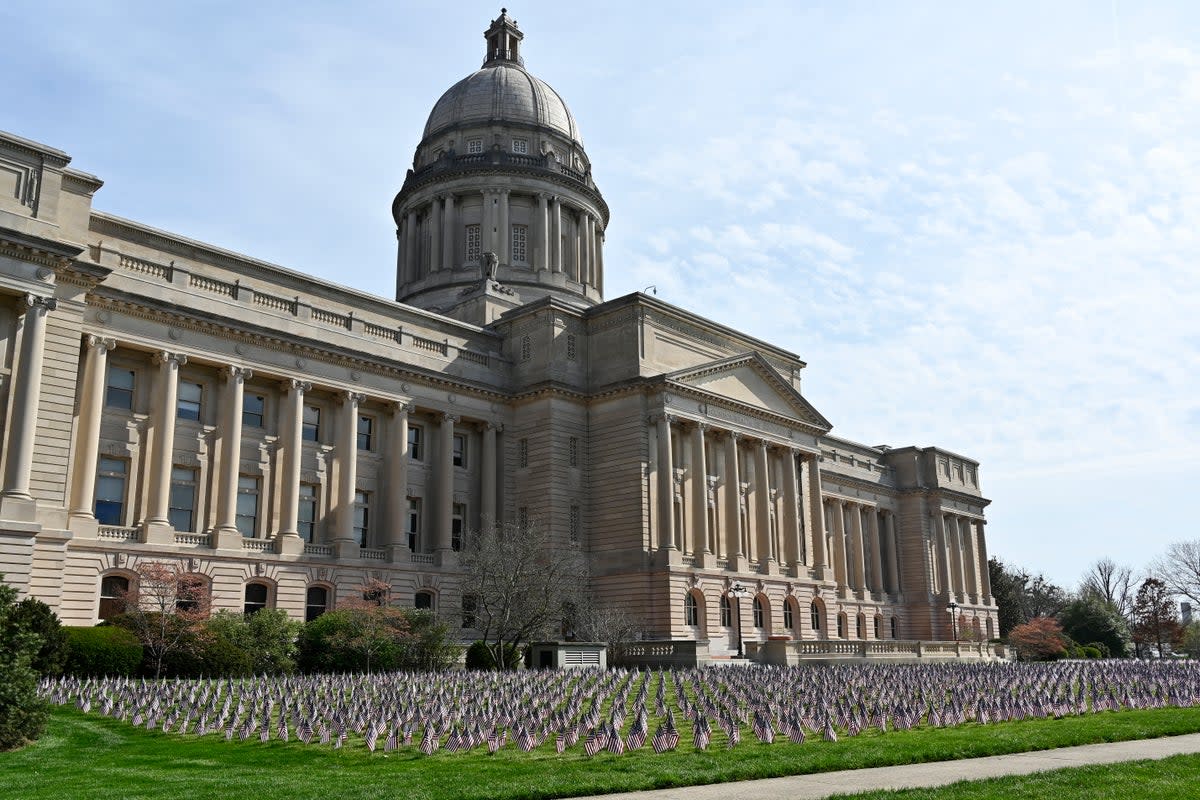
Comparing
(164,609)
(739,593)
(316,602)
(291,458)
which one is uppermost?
(291,458)

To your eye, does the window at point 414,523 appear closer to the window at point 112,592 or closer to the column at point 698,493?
the window at point 112,592

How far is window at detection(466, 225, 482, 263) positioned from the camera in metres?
70.2

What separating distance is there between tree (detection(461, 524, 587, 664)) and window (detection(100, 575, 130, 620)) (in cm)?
1337

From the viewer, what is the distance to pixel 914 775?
13000mm

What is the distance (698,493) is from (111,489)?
28529mm

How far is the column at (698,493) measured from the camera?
53.0m

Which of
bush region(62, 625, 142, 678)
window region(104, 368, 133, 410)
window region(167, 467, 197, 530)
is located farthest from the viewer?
window region(167, 467, 197, 530)

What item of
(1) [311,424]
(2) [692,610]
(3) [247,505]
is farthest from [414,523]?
(2) [692,610]

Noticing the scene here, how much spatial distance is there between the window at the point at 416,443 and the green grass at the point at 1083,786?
40343 mm

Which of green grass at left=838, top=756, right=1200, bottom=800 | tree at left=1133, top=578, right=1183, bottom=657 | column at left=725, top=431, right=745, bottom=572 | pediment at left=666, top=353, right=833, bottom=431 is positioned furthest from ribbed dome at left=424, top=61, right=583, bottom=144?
tree at left=1133, top=578, right=1183, bottom=657

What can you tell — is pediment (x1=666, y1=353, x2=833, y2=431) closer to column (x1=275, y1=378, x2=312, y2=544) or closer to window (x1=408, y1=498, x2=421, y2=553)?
window (x1=408, y1=498, x2=421, y2=553)

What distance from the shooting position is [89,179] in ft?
122

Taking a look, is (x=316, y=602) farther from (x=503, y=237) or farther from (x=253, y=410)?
(x=503, y=237)

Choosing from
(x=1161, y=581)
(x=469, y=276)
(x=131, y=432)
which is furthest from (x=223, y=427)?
→ (x=1161, y=581)
